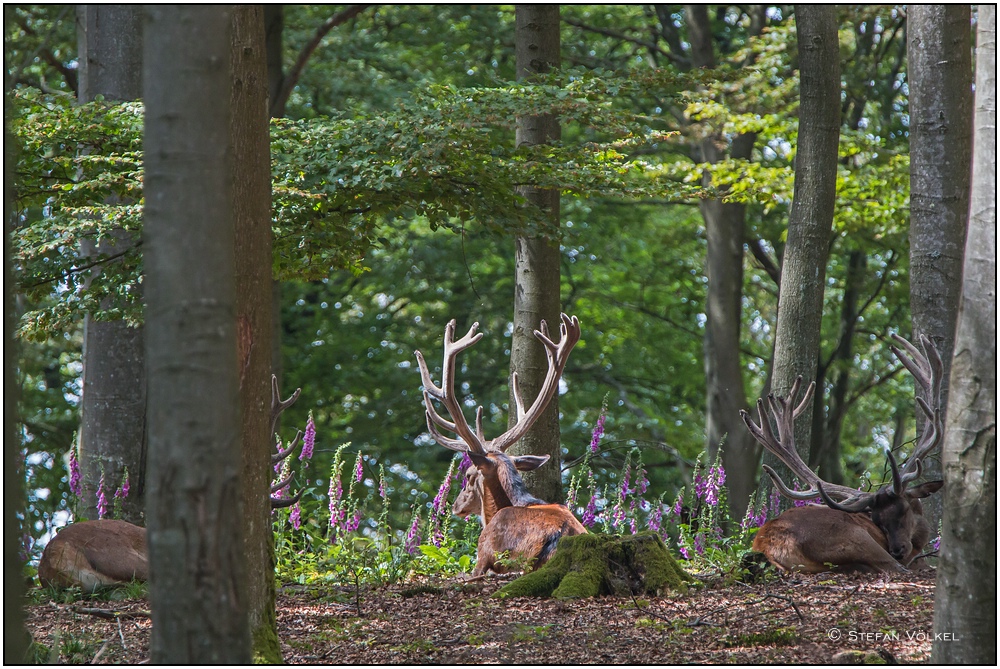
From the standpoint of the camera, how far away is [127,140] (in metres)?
7.25

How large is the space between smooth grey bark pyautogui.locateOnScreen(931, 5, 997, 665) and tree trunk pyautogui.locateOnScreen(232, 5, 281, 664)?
271 centimetres

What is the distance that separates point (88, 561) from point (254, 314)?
2.93 metres

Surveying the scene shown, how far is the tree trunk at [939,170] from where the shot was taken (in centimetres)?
716

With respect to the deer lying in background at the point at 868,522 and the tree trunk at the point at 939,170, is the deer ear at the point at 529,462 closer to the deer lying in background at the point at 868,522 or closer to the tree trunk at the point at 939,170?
the deer lying in background at the point at 868,522

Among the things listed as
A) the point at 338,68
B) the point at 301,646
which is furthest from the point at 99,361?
the point at 338,68

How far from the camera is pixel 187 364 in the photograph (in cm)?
286

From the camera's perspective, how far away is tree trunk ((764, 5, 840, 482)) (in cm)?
830

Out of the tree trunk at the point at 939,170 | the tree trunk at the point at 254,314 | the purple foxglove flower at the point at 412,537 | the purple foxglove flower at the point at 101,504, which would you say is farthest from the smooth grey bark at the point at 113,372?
the tree trunk at the point at 939,170

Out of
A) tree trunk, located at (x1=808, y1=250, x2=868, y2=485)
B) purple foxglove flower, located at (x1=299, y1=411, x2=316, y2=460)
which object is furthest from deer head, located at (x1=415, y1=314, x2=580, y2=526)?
tree trunk, located at (x1=808, y1=250, x2=868, y2=485)

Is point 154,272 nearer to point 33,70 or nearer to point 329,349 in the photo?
point 329,349

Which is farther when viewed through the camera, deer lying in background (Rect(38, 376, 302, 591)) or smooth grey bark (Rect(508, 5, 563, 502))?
smooth grey bark (Rect(508, 5, 563, 502))

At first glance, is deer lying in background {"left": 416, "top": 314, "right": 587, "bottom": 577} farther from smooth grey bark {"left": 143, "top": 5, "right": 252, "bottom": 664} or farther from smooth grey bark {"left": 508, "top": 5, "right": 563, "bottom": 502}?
smooth grey bark {"left": 143, "top": 5, "right": 252, "bottom": 664}

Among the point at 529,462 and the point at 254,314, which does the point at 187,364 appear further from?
the point at 529,462

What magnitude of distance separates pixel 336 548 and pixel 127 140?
325cm
